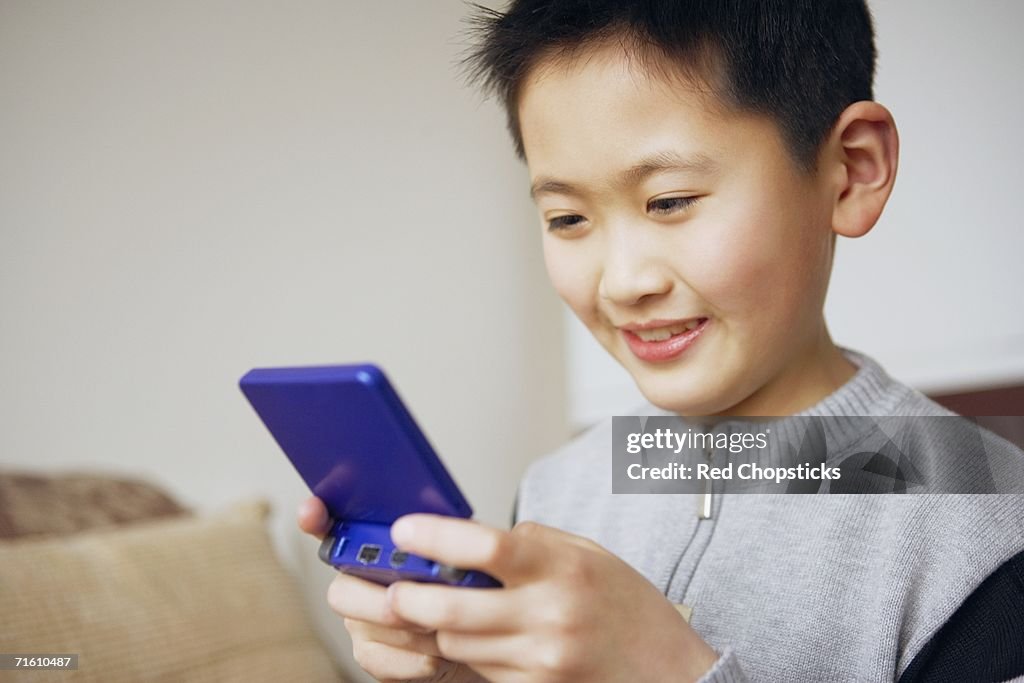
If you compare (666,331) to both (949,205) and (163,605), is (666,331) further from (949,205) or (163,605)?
(163,605)

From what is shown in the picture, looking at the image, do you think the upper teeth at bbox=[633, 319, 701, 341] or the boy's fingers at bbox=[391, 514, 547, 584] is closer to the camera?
the boy's fingers at bbox=[391, 514, 547, 584]

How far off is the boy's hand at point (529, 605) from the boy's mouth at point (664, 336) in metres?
0.22

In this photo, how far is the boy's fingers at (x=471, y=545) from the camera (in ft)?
1.35

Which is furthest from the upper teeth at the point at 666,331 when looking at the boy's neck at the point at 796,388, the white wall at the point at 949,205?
the white wall at the point at 949,205

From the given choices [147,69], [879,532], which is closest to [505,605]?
[879,532]

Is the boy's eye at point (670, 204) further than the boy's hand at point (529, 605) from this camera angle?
Yes

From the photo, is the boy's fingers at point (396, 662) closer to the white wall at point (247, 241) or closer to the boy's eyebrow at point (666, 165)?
the boy's eyebrow at point (666, 165)

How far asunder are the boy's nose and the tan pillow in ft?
2.44

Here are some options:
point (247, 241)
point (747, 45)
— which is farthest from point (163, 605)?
point (747, 45)

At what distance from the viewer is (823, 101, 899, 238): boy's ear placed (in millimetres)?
666

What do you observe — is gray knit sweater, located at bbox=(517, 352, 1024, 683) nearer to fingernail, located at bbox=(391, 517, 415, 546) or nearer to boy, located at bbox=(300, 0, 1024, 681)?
boy, located at bbox=(300, 0, 1024, 681)

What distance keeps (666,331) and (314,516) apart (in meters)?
0.28

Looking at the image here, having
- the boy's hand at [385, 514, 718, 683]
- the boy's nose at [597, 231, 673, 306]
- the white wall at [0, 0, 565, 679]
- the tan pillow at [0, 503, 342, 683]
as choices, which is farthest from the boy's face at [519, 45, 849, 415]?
the white wall at [0, 0, 565, 679]

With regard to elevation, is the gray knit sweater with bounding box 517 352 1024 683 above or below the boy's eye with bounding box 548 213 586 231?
below
